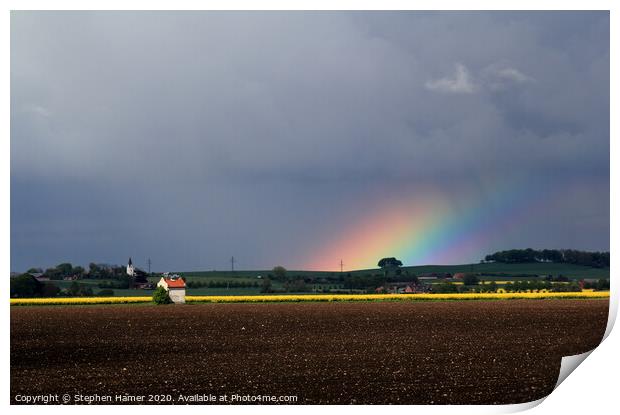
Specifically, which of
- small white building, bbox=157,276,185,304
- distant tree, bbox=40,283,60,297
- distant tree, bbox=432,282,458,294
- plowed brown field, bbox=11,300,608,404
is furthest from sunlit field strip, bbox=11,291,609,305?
distant tree, bbox=40,283,60,297

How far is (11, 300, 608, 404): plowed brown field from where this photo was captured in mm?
11617

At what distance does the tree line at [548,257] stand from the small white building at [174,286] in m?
9.39

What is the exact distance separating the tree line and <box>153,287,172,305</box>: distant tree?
394 inches

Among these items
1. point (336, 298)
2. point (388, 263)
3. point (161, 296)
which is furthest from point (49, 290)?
point (336, 298)

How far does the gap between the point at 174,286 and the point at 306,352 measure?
31.2ft

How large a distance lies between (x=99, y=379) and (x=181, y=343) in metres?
4.43

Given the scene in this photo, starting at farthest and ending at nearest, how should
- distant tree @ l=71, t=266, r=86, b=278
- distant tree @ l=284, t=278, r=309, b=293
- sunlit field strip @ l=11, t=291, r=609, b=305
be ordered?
sunlit field strip @ l=11, t=291, r=609, b=305 < distant tree @ l=284, t=278, r=309, b=293 < distant tree @ l=71, t=266, r=86, b=278

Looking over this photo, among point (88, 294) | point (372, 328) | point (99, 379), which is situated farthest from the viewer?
point (88, 294)

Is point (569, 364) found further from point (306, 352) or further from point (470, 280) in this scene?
point (470, 280)

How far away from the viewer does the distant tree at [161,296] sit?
2417 cm

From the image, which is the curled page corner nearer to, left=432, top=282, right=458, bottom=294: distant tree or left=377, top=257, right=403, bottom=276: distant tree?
left=377, top=257, right=403, bottom=276: distant tree
